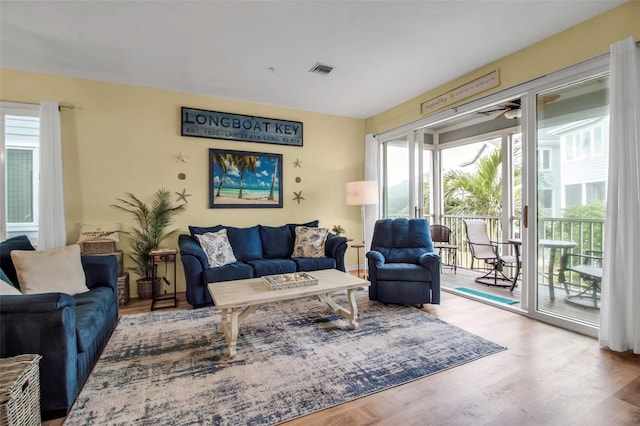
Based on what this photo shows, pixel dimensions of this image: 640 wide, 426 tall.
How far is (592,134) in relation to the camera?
279 cm

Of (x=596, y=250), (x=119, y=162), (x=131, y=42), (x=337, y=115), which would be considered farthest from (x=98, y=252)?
(x=596, y=250)

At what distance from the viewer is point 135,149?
4.07 metres

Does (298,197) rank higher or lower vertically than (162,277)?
higher

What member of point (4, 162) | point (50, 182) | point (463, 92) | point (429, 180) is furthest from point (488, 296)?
point (4, 162)

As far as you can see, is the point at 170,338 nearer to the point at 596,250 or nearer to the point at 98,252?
the point at 98,252

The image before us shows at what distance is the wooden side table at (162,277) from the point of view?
3619 mm

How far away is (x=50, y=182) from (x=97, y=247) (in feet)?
2.93

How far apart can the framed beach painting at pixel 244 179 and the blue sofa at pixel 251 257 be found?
0.45 meters

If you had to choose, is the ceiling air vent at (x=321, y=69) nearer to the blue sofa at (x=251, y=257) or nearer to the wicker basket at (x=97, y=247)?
the blue sofa at (x=251, y=257)

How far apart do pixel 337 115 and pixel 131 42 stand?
326 centimetres

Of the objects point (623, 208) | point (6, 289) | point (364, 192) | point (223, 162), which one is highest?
point (223, 162)

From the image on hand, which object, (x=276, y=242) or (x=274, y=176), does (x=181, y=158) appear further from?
(x=276, y=242)

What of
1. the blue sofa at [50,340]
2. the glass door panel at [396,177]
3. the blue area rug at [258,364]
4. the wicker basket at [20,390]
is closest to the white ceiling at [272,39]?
the glass door panel at [396,177]

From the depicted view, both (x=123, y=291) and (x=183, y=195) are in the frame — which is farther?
(x=183, y=195)
